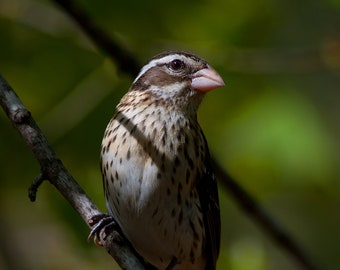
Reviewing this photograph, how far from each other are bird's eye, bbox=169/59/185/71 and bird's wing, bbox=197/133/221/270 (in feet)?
1.53

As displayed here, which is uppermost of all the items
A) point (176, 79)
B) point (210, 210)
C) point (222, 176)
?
point (176, 79)

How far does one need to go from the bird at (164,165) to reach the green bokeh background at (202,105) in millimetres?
352

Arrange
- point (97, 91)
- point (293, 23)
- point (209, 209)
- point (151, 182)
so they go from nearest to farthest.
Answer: point (151, 182)
point (209, 209)
point (97, 91)
point (293, 23)

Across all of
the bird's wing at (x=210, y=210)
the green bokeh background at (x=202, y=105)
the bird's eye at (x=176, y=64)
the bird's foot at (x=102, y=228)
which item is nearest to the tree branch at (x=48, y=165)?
the bird's foot at (x=102, y=228)

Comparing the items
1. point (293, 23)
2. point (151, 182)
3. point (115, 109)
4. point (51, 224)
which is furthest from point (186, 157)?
point (293, 23)

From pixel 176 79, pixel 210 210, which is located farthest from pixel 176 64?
pixel 210 210

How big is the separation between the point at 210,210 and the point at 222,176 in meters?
0.24

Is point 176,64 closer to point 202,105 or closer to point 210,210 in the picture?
point 202,105

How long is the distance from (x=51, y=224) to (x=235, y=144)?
1.85m

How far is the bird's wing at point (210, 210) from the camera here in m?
5.76

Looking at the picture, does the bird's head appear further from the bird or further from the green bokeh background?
the green bokeh background

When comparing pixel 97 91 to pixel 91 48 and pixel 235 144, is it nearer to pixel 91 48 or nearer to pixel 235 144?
pixel 91 48

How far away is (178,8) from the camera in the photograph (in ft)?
21.2

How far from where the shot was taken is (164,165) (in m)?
5.45
